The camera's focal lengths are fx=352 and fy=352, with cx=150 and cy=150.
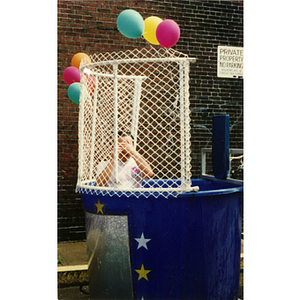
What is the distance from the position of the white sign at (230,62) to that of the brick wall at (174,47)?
0.08 metres

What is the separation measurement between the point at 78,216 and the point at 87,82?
229 centimetres

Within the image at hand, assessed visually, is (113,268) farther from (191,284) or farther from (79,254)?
(79,254)

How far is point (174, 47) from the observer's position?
17.4ft

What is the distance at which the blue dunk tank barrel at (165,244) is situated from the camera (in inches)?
109

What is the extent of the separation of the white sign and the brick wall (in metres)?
0.08

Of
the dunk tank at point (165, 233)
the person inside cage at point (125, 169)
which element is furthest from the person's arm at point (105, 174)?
the dunk tank at point (165, 233)

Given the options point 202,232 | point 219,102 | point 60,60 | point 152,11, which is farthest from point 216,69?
point 202,232

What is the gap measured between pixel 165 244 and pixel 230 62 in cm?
377

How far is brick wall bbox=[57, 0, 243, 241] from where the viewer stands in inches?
193

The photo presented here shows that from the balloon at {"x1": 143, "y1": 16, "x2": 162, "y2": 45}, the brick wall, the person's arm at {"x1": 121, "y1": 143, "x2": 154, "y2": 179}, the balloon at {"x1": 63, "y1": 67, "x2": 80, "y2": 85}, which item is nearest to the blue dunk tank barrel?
the person's arm at {"x1": 121, "y1": 143, "x2": 154, "y2": 179}

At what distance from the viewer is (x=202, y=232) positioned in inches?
111

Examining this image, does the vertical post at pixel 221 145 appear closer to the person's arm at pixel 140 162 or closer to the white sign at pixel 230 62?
the person's arm at pixel 140 162

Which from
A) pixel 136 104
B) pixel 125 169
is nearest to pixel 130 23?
pixel 136 104

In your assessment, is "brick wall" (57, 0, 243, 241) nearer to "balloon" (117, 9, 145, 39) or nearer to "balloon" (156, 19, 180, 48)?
"balloon" (117, 9, 145, 39)
